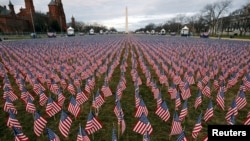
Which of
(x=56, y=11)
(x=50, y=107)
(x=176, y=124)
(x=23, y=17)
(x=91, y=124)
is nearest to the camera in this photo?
(x=91, y=124)

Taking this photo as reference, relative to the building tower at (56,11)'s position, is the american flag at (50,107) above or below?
below

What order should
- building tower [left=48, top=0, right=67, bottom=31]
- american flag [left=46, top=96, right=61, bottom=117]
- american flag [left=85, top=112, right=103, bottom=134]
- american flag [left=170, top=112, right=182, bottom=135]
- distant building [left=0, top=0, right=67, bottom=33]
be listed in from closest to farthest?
1. american flag [left=85, top=112, right=103, bottom=134]
2. american flag [left=170, top=112, right=182, bottom=135]
3. american flag [left=46, top=96, right=61, bottom=117]
4. distant building [left=0, top=0, right=67, bottom=33]
5. building tower [left=48, top=0, right=67, bottom=31]

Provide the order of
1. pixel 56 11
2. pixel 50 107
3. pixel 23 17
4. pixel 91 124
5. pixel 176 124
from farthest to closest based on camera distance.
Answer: pixel 56 11 → pixel 23 17 → pixel 50 107 → pixel 176 124 → pixel 91 124

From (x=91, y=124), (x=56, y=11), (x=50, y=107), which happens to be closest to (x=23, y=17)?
(x=56, y=11)

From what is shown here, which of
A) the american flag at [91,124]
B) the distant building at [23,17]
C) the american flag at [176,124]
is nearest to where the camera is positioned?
the american flag at [91,124]

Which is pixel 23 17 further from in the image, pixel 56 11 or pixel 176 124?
pixel 176 124

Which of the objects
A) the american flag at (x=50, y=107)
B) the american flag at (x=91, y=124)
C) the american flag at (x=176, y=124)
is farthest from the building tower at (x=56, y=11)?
the american flag at (x=176, y=124)

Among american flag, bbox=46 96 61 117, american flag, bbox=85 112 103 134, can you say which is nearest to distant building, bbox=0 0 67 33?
american flag, bbox=46 96 61 117

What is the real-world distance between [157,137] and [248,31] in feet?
344

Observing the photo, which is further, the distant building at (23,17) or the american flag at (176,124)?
the distant building at (23,17)

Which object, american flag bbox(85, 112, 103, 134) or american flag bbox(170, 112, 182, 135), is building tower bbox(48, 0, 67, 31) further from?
american flag bbox(170, 112, 182, 135)

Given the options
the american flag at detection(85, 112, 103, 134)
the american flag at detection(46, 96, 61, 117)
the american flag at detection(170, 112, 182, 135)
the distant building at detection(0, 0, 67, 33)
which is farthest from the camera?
the distant building at detection(0, 0, 67, 33)

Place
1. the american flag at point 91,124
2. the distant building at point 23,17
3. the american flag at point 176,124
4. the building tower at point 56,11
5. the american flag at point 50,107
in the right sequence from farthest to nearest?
Answer: the building tower at point 56,11 → the distant building at point 23,17 → the american flag at point 50,107 → the american flag at point 176,124 → the american flag at point 91,124

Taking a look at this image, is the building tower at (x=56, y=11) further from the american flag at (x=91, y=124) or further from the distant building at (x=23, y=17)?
the american flag at (x=91, y=124)
